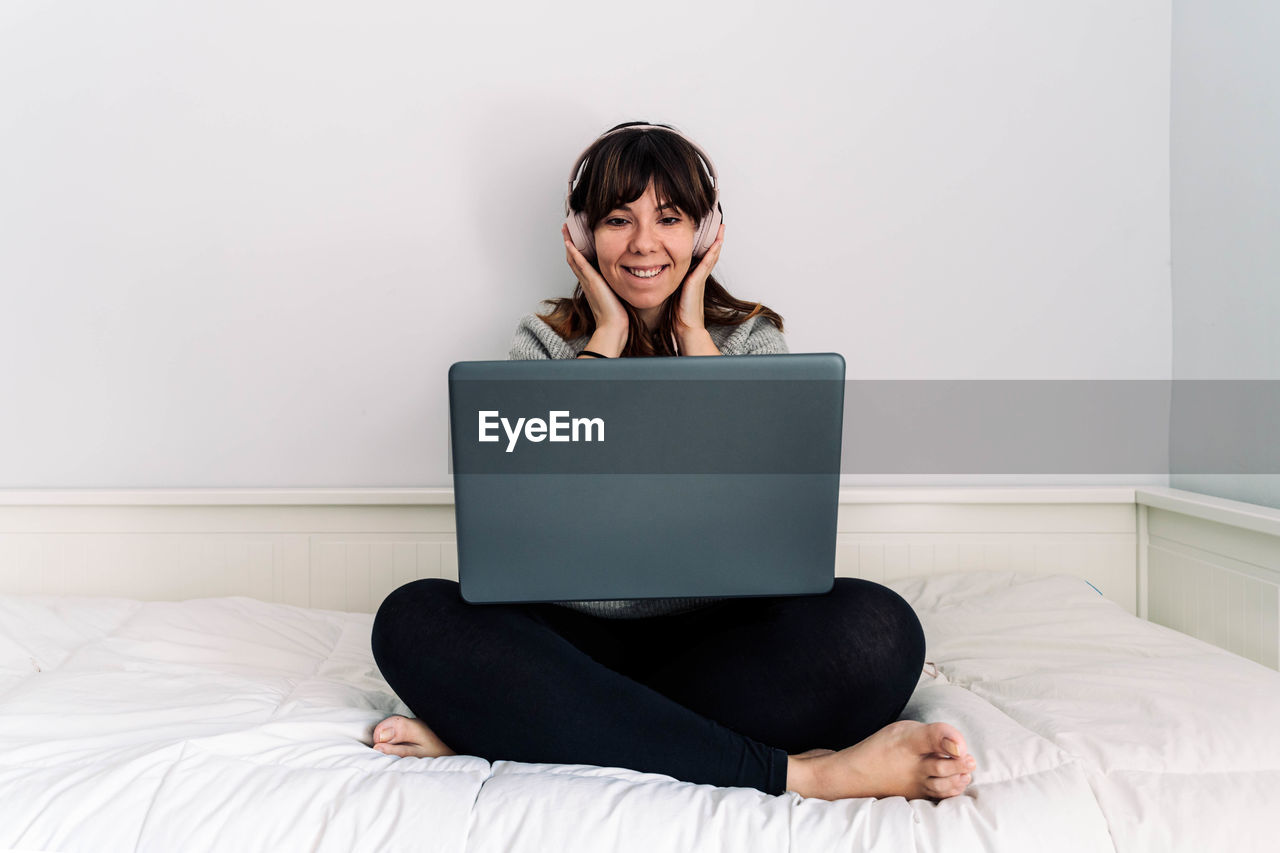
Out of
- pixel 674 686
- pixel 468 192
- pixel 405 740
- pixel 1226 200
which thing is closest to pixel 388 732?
pixel 405 740

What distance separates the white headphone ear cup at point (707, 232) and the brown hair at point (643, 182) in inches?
0.7

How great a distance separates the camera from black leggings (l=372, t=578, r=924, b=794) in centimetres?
74

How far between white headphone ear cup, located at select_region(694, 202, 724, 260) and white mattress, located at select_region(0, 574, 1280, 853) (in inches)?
26.2

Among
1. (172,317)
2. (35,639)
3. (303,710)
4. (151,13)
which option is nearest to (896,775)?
(303,710)

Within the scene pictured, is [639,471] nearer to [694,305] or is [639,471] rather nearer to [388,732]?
[388,732]

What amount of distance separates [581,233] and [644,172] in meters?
0.14

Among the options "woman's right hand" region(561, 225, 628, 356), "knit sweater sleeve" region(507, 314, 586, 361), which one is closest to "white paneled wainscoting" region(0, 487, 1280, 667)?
"knit sweater sleeve" region(507, 314, 586, 361)

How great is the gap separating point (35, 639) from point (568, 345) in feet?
2.81

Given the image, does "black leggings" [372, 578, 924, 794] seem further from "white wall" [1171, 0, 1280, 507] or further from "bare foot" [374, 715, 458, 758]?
"white wall" [1171, 0, 1280, 507]

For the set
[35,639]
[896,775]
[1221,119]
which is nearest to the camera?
[896,775]

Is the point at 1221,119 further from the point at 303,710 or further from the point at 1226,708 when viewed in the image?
the point at 303,710

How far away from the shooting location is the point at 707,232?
1.20 meters

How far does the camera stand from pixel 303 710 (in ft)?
2.84

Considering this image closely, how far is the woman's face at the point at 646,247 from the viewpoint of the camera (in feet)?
3.72
